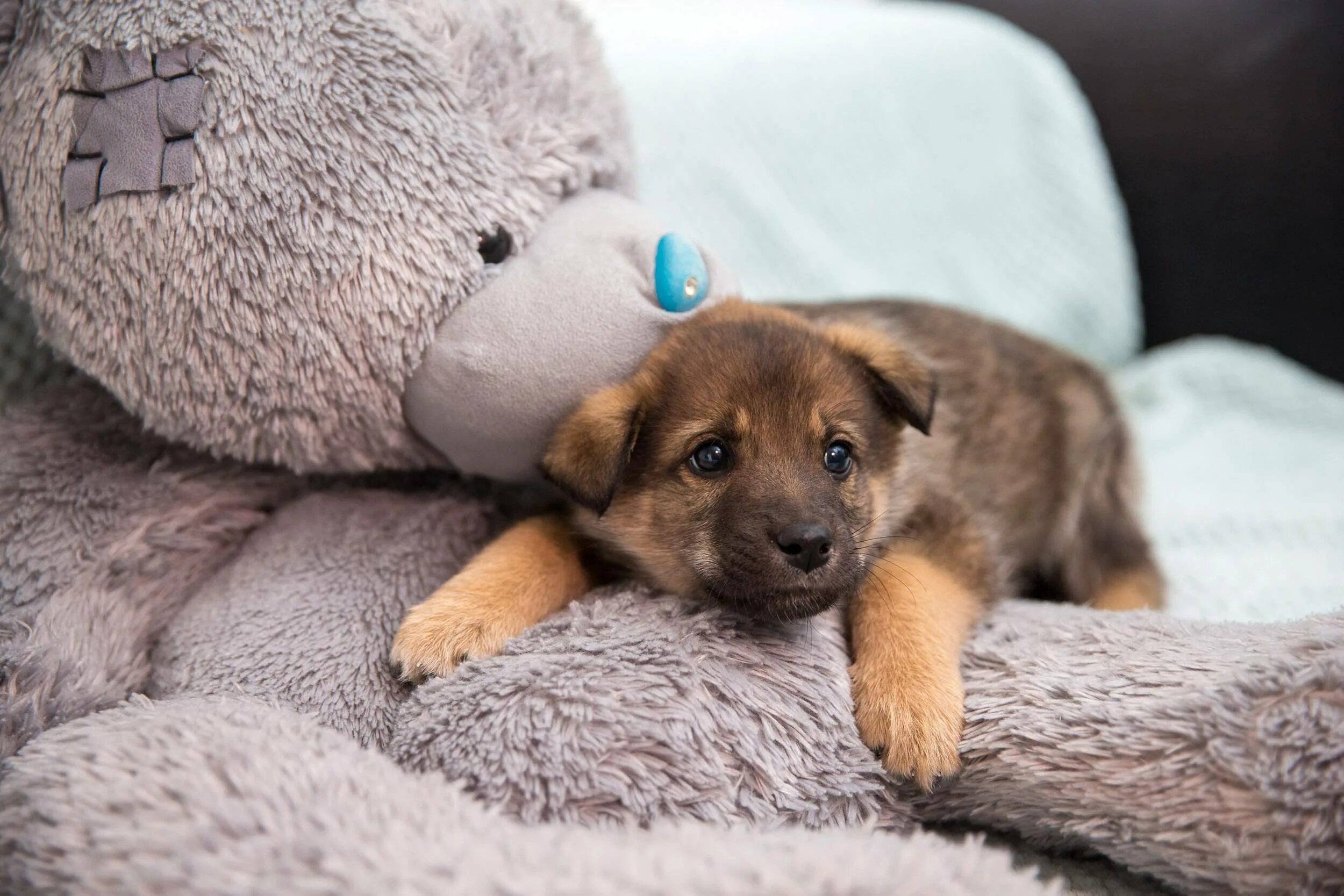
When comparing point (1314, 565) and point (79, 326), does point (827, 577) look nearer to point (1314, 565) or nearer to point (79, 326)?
point (79, 326)

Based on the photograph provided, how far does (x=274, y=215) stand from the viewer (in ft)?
5.70

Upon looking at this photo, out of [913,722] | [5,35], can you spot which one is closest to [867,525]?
[913,722]

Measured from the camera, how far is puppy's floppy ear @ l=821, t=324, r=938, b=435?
202cm

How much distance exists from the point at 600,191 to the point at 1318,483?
2.44 m

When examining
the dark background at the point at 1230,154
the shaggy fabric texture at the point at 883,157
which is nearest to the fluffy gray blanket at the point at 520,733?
the shaggy fabric texture at the point at 883,157

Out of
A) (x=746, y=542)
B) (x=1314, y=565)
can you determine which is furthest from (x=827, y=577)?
(x=1314, y=565)

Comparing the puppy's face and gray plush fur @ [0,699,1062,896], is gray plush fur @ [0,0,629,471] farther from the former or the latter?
gray plush fur @ [0,699,1062,896]

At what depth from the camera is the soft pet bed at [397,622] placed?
137cm

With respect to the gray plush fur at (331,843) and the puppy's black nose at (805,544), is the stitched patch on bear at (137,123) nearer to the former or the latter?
the gray plush fur at (331,843)

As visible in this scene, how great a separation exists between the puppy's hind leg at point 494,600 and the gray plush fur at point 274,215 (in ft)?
1.15

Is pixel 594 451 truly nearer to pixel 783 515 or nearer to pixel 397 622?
pixel 783 515

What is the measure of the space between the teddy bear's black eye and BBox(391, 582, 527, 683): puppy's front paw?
641 mm

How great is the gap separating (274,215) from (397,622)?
77cm

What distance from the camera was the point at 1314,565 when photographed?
2.60 m
